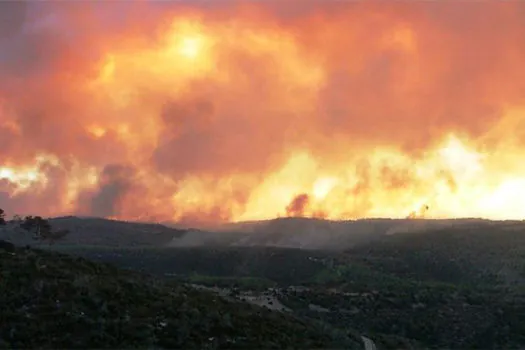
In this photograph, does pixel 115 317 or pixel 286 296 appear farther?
pixel 286 296

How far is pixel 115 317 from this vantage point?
38.1 m

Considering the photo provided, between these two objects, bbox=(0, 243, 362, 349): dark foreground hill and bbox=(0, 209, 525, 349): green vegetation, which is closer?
bbox=(0, 243, 362, 349): dark foreground hill

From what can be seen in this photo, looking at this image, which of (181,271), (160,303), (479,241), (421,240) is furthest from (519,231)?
→ (160,303)

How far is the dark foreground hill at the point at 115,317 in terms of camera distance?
34.3 metres

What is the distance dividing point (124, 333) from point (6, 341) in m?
6.94

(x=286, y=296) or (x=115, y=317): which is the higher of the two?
(x=115, y=317)

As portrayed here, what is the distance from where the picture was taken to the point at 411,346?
210 feet

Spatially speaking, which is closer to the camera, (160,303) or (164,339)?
(164,339)

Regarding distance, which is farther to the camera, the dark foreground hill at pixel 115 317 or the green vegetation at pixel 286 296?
the green vegetation at pixel 286 296

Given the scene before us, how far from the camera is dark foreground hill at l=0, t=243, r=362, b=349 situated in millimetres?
34344

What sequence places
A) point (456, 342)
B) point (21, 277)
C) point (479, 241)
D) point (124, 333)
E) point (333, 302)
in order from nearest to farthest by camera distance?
point (124, 333), point (21, 277), point (456, 342), point (333, 302), point (479, 241)

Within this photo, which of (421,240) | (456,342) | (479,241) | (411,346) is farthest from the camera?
(421,240)

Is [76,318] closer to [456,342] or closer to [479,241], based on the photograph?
[456,342]

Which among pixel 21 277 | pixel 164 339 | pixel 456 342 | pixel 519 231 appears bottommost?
pixel 456 342
